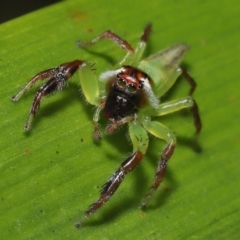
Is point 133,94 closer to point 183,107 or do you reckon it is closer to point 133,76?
point 133,76

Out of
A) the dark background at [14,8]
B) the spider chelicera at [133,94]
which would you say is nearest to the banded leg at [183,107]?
the spider chelicera at [133,94]

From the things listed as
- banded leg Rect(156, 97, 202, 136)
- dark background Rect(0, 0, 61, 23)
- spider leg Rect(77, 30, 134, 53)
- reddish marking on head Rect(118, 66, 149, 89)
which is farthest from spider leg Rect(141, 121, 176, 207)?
dark background Rect(0, 0, 61, 23)

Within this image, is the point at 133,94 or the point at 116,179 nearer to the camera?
the point at 116,179

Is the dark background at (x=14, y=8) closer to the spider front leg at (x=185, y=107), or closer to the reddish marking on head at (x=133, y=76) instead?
the reddish marking on head at (x=133, y=76)

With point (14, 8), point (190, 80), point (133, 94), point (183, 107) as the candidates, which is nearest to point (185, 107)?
point (183, 107)

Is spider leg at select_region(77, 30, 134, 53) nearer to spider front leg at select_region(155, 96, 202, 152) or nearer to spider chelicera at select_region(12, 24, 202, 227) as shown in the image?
spider chelicera at select_region(12, 24, 202, 227)

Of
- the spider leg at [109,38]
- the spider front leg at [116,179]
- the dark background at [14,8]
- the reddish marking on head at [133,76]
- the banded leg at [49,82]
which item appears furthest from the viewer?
the dark background at [14,8]

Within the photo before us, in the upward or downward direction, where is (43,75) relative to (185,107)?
upward

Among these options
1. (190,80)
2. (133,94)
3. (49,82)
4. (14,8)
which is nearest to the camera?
(49,82)
